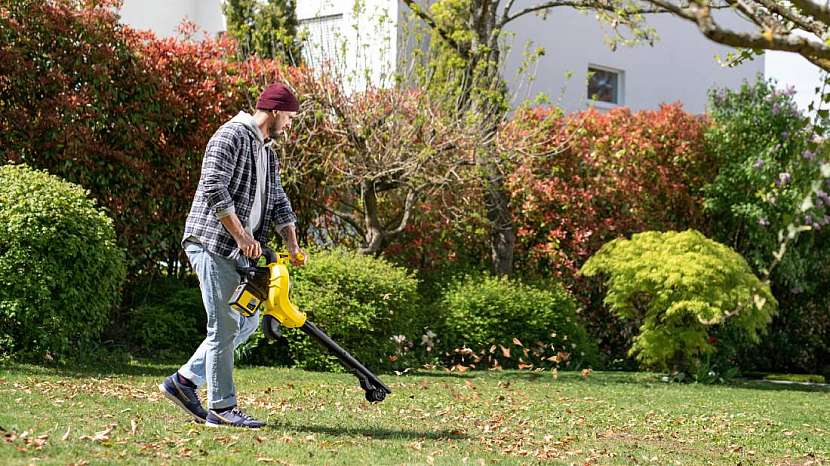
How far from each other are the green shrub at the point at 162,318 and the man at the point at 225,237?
4523 millimetres

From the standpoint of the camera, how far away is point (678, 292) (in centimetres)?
1058

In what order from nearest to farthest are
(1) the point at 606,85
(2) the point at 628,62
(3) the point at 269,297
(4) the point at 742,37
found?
(4) the point at 742,37 → (3) the point at 269,297 → (1) the point at 606,85 → (2) the point at 628,62

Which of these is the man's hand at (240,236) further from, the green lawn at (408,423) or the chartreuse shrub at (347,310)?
the chartreuse shrub at (347,310)

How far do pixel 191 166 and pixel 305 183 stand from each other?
1.33 metres

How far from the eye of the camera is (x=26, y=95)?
9.80 metres

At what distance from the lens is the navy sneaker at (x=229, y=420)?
5.61m

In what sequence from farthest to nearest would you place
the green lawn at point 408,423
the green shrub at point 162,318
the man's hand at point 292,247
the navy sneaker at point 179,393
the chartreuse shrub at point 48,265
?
the green shrub at point 162,318, the chartreuse shrub at point 48,265, the man's hand at point 292,247, the navy sneaker at point 179,393, the green lawn at point 408,423

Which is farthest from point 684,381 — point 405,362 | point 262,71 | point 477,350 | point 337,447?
point 337,447

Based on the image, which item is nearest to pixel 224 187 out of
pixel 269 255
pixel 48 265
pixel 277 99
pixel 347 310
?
pixel 269 255

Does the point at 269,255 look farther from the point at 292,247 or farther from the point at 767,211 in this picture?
the point at 767,211

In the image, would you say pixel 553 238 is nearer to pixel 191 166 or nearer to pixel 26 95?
pixel 191 166

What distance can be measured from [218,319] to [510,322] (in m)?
5.91

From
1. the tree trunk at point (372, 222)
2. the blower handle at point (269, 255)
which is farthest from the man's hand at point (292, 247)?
the tree trunk at point (372, 222)

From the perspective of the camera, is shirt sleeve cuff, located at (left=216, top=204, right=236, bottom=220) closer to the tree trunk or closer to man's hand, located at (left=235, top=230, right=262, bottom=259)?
man's hand, located at (left=235, top=230, right=262, bottom=259)
